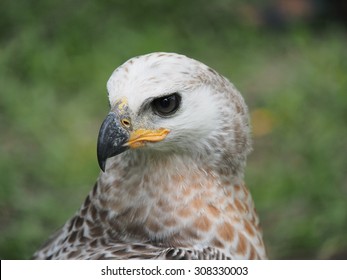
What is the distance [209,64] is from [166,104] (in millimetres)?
3558

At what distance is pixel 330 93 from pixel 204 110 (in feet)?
10.6

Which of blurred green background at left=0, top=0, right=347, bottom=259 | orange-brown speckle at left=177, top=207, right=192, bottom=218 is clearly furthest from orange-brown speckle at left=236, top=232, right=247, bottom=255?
blurred green background at left=0, top=0, right=347, bottom=259

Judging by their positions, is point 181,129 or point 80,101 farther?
point 80,101

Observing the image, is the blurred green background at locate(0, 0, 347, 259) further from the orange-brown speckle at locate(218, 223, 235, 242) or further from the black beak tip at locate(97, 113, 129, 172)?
the black beak tip at locate(97, 113, 129, 172)

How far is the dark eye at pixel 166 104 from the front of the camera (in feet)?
8.61

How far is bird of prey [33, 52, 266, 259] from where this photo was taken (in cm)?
265

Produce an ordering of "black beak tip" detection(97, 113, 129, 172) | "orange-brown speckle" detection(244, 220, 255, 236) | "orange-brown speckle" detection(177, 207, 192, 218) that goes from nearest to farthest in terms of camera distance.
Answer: "black beak tip" detection(97, 113, 129, 172) < "orange-brown speckle" detection(177, 207, 192, 218) < "orange-brown speckle" detection(244, 220, 255, 236)

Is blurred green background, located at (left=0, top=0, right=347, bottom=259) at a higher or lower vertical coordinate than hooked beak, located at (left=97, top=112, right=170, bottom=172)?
higher

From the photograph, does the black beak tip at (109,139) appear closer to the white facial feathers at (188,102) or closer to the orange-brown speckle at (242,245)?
the white facial feathers at (188,102)

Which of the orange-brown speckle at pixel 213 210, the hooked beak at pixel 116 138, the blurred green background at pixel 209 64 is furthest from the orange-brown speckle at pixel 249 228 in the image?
the blurred green background at pixel 209 64

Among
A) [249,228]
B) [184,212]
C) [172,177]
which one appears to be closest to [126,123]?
[172,177]

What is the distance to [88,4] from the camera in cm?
643

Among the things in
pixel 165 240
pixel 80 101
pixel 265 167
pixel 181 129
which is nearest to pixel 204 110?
pixel 181 129

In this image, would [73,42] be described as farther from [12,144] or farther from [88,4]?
[12,144]
